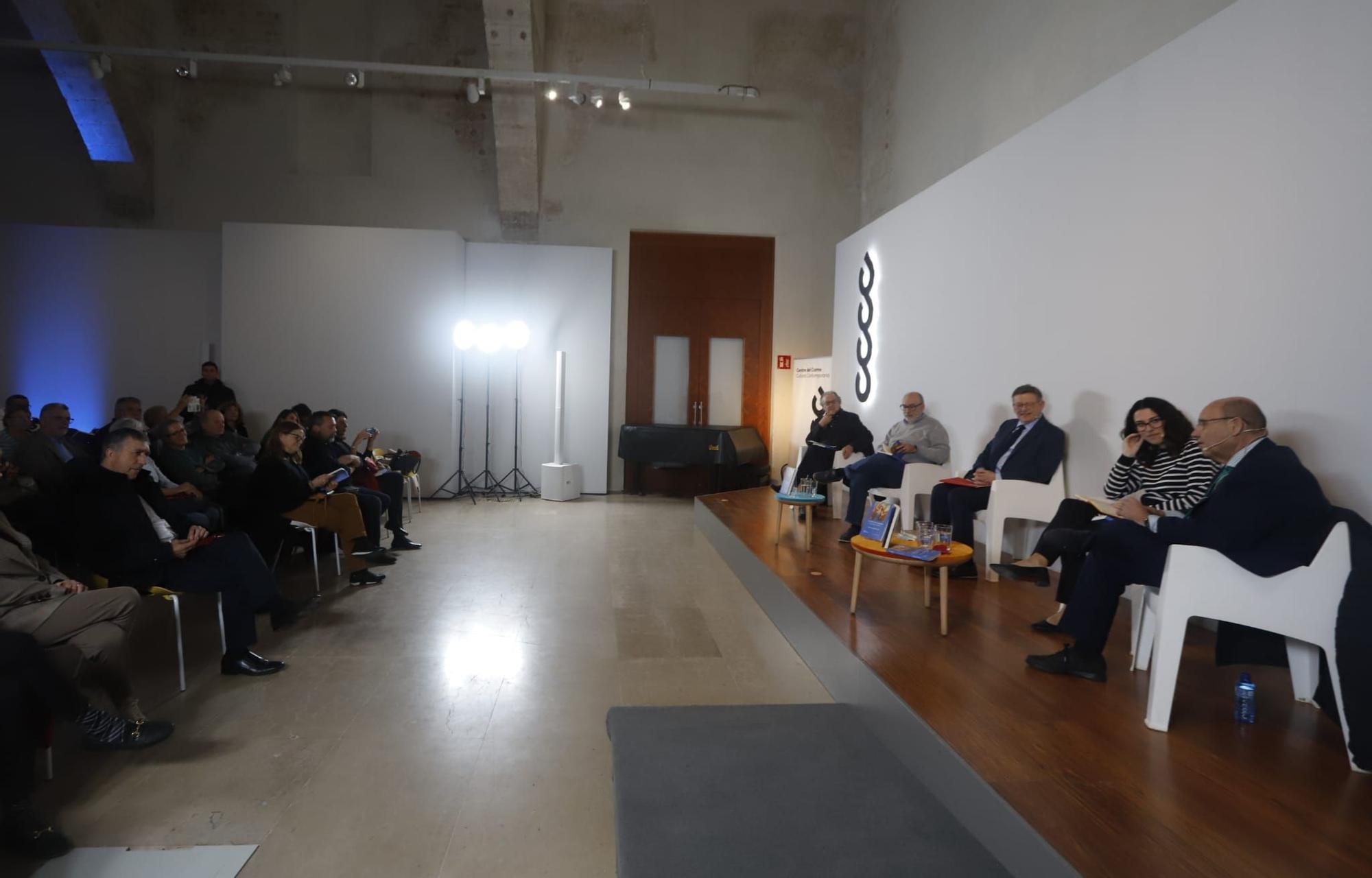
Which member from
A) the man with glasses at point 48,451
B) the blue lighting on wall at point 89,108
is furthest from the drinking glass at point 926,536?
the blue lighting on wall at point 89,108

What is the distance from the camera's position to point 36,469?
5.46 metres

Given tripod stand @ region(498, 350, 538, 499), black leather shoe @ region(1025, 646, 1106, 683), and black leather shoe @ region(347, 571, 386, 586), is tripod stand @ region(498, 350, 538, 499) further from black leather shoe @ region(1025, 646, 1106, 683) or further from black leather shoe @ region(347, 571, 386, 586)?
black leather shoe @ region(1025, 646, 1106, 683)

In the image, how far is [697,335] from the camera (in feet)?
34.3

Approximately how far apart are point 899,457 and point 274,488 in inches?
169

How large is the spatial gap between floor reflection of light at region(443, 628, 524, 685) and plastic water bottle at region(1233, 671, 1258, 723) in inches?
115

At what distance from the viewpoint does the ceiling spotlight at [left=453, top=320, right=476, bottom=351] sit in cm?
933

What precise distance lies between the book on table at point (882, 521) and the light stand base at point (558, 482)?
5918 millimetres

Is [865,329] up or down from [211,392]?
up

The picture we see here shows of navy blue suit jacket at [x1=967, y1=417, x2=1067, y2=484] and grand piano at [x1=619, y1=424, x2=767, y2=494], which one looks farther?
grand piano at [x1=619, y1=424, x2=767, y2=494]

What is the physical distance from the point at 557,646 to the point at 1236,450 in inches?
125

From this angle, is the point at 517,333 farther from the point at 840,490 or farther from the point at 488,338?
the point at 840,490

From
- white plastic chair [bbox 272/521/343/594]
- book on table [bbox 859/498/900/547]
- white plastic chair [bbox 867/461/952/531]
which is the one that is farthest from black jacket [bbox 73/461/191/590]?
white plastic chair [bbox 867/461/952/531]

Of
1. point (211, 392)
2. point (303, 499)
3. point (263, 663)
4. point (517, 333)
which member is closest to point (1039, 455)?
point (263, 663)

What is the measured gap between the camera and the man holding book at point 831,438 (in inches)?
274
